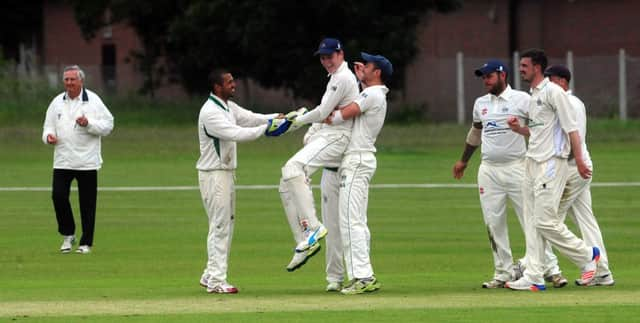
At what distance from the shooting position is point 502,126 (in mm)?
12234

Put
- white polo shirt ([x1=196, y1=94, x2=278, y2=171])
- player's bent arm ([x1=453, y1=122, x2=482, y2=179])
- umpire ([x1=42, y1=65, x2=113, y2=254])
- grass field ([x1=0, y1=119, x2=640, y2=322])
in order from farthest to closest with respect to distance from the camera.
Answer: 1. umpire ([x1=42, y1=65, x2=113, y2=254])
2. player's bent arm ([x1=453, y1=122, x2=482, y2=179])
3. white polo shirt ([x1=196, y1=94, x2=278, y2=171])
4. grass field ([x1=0, y1=119, x2=640, y2=322])

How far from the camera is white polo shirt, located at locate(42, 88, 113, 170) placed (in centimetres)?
1551

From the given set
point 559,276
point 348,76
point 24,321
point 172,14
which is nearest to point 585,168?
point 559,276

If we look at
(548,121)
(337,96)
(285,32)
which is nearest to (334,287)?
(337,96)

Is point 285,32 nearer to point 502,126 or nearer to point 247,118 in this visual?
point 247,118

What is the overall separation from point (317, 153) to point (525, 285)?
2.11 m

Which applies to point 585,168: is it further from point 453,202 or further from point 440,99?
point 440,99

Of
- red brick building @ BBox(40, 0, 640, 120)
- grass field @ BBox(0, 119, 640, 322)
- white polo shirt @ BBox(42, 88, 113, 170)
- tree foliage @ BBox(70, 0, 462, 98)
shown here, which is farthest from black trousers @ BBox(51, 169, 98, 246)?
red brick building @ BBox(40, 0, 640, 120)

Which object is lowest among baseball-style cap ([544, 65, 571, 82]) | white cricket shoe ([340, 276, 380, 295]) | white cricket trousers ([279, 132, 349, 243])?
white cricket shoe ([340, 276, 380, 295])

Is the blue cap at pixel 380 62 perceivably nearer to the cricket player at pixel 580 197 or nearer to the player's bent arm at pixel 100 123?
the cricket player at pixel 580 197

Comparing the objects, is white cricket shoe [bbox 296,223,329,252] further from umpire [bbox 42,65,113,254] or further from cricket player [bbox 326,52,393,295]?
umpire [bbox 42,65,113,254]

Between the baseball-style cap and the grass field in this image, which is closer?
the grass field

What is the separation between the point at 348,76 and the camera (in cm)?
1156

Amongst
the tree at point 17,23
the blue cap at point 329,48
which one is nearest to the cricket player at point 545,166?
the blue cap at point 329,48
